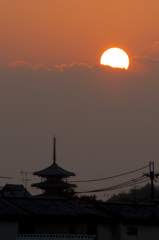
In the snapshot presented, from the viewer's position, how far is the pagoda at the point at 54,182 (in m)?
145

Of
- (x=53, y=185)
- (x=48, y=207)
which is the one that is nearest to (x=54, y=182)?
(x=53, y=185)

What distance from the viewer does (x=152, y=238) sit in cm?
6366

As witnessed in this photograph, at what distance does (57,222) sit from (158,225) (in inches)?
476

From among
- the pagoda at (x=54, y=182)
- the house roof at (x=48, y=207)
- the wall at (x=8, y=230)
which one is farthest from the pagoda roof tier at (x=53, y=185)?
the wall at (x=8, y=230)

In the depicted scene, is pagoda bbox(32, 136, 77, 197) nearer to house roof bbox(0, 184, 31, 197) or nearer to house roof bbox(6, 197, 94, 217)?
house roof bbox(0, 184, 31, 197)

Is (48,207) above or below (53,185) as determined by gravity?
below

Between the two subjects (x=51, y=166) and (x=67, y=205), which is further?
(x=51, y=166)

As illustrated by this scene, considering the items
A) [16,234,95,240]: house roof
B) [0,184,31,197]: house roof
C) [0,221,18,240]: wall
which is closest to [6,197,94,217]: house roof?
[0,221,18,240]: wall

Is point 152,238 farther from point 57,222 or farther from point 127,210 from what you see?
point 57,222

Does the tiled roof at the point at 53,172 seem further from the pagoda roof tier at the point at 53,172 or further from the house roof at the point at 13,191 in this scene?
the house roof at the point at 13,191

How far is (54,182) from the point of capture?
149 m

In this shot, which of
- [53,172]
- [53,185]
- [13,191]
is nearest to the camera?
[13,191]

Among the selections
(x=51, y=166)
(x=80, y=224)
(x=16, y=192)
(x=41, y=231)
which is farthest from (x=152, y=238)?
(x=51, y=166)

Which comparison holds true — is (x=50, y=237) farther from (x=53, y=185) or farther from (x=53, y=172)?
(x=53, y=172)
